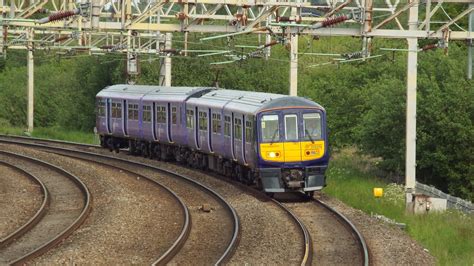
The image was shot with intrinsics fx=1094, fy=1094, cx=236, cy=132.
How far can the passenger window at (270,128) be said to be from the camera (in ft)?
85.5

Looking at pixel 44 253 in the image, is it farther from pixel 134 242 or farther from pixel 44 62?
pixel 44 62

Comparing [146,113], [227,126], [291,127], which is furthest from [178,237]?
[146,113]

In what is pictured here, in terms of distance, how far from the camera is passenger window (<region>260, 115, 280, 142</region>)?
26.1 meters

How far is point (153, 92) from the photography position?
38344 mm

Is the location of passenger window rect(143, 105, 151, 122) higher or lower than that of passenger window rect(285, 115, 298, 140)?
lower

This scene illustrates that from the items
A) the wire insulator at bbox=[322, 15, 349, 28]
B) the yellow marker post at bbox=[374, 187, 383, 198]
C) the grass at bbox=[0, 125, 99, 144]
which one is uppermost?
the wire insulator at bbox=[322, 15, 349, 28]

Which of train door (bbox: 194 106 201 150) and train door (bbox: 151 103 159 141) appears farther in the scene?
train door (bbox: 151 103 159 141)

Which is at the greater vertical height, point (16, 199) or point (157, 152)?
point (16, 199)

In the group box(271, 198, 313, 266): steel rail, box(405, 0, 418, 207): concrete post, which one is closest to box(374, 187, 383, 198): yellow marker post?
box(405, 0, 418, 207): concrete post

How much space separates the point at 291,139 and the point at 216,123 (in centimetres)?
517

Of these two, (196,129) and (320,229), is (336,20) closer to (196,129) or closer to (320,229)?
(320,229)

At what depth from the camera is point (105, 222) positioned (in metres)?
21.4

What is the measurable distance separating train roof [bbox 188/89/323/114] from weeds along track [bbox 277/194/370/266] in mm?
2291

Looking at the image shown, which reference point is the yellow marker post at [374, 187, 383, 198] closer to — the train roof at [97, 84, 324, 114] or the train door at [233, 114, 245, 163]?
the train roof at [97, 84, 324, 114]
